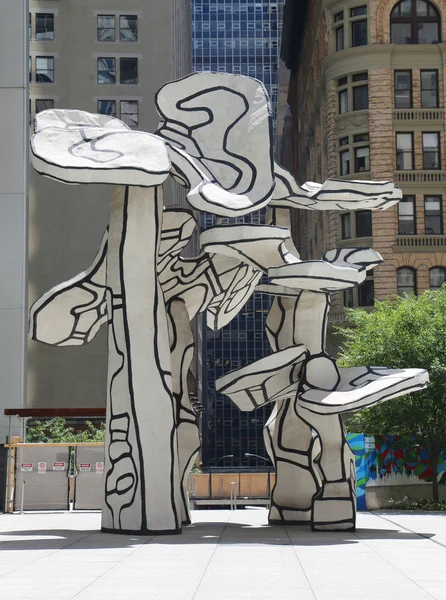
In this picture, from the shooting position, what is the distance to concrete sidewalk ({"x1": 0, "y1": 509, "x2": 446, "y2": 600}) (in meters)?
11.3

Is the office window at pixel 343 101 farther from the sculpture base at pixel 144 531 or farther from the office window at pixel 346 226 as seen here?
the sculpture base at pixel 144 531

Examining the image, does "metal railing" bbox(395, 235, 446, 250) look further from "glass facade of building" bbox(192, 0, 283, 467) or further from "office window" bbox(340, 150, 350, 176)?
"glass facade of building" bbox(192, 0, 283, 467)

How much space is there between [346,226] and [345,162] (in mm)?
3433

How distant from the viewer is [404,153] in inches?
2104

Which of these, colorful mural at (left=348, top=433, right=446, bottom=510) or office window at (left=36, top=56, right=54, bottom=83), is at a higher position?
office window at (left=36, top=56, right=54, bottom=83)

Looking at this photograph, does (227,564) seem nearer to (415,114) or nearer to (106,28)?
(415,114)

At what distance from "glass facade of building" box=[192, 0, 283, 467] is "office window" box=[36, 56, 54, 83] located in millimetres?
65763

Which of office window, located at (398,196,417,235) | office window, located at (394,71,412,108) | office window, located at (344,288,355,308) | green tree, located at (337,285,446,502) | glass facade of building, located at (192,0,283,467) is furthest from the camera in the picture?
glass facade of building, located at (192,0,283,467)

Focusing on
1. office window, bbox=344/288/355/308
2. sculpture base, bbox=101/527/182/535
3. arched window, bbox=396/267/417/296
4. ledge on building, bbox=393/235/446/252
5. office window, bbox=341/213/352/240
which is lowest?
sculpture base, bbox=101/527/182/535

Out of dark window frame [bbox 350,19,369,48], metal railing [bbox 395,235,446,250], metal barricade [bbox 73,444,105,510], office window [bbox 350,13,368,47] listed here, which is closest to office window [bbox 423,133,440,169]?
metal railing [bbox 395,235,446,250]

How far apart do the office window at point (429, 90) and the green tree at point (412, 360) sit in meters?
22.0

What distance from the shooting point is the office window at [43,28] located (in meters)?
64.2

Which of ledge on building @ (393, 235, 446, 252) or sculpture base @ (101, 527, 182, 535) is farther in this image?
ledge on building @ (393, 235, 446, 252)

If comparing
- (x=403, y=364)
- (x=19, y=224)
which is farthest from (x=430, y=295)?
(x=19, y=224)
